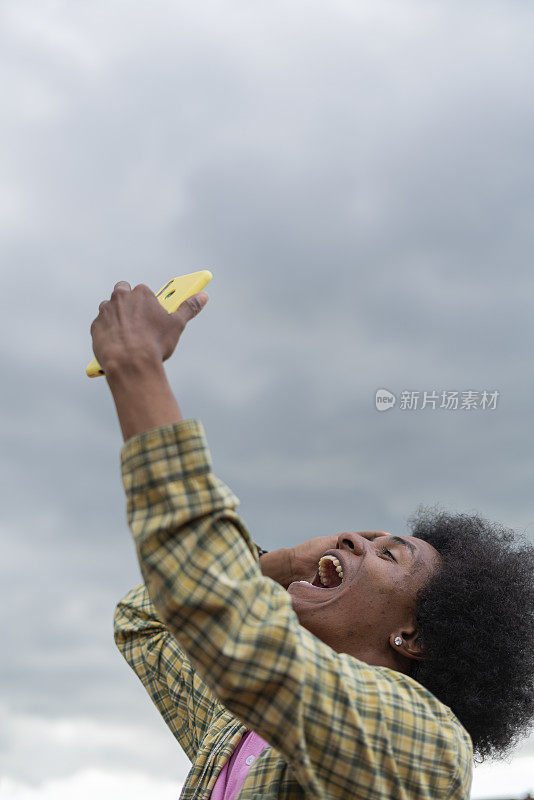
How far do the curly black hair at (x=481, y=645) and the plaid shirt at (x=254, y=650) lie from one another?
3.34 ft

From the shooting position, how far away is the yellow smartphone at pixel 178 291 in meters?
2.68

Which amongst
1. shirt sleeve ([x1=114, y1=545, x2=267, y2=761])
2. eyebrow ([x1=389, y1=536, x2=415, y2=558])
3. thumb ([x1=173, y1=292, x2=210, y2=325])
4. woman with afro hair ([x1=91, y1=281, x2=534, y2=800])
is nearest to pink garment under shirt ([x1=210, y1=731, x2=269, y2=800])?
woman with afro hair ([x1=91, y1=281, x2=534, y2=800])

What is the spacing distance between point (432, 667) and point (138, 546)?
2014 millimetres

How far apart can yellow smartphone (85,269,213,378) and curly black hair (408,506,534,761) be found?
186 cm

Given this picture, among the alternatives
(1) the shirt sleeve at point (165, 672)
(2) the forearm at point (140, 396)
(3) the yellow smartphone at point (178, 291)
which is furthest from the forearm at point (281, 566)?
(2) the forearm at point (140, 396)

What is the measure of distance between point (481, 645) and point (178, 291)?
2137 mm

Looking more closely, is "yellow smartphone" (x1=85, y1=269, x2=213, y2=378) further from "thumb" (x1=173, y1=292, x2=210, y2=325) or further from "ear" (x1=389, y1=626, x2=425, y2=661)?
"ear" (x1=389, y1=626, x2=425, y2=661)

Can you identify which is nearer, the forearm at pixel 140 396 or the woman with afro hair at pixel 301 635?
the woman with afro hair at pixel 301 635

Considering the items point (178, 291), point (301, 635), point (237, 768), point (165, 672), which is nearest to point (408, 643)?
Answer: point (237, 768)

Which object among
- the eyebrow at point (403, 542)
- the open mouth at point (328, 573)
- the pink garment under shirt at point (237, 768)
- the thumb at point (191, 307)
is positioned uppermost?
the thumb at point (191, 307)

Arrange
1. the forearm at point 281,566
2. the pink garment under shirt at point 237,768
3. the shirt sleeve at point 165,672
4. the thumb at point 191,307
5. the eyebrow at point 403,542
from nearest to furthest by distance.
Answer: the thumb at point 191,307 < the pink garment under shirt at point 237,768 < the eyebrow at point 403,542 < the shirt sleeve at point 165,672 < the forearm at point 281,566

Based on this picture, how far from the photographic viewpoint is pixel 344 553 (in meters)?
3.75

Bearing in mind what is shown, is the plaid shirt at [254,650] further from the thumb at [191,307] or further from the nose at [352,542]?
the nose at [352,542]

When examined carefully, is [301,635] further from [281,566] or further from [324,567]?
[281,566]
